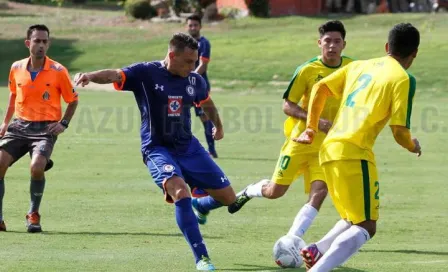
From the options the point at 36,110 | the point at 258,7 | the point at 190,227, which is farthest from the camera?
the point at 258,7

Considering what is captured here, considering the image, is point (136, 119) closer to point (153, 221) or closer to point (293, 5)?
point (153, 221)

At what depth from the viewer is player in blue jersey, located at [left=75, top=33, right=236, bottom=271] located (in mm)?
9844

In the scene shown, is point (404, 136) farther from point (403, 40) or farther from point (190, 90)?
point (190, 90)

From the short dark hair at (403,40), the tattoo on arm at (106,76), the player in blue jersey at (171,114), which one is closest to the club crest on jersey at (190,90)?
the player in blue jersey at (171,114)

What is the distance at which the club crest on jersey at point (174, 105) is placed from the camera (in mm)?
10000

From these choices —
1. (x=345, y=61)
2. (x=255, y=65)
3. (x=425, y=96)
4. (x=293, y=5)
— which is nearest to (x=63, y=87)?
(x=345, y=61)

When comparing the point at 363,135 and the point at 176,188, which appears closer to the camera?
the point at 363,135

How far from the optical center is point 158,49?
4631 cm

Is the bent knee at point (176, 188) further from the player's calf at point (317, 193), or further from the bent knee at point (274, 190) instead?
the bent knee at point (274, 190)

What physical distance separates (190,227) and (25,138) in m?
3.41

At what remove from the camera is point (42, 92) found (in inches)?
486

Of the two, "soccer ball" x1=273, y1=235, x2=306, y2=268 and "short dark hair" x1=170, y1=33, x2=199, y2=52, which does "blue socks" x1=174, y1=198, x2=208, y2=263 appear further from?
"short dark hair" x1=170, y1=33, x2=199, y2=52

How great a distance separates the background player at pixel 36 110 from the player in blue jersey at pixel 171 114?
2303 mm

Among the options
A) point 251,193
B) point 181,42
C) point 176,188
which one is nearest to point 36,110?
point 251,193
